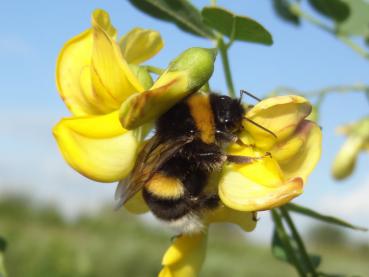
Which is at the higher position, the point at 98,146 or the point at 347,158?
the point at 98,146

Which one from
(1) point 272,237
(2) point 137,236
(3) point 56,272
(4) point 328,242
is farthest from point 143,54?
(4) point 328,242

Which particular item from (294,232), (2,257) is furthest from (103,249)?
(294,232)

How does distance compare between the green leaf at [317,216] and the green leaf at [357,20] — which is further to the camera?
the green leaf at [357,20]

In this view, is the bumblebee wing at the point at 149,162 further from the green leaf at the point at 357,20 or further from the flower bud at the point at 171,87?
the green leaf at the point at 357,20

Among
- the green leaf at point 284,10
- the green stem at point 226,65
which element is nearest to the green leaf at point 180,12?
the green stem at point 226,65

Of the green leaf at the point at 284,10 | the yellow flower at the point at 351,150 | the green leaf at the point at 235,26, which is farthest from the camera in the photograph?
the yellow flower at the point at 351,150

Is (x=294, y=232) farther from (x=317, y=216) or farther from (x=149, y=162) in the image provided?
(x=149, y=162)

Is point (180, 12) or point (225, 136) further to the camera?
point (180, 12)

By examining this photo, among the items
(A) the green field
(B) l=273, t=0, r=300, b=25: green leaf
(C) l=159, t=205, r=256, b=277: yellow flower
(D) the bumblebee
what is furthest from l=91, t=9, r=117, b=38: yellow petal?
(A) the green field
